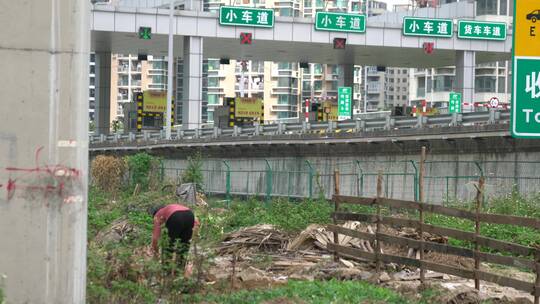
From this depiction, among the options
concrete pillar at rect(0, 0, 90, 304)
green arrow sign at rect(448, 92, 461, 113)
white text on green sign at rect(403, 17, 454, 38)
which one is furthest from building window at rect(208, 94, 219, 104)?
concrete pillar at rect(0, 0, 90, 304)

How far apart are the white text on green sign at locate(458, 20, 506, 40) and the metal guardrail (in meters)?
15.4

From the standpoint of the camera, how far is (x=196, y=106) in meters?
56.6

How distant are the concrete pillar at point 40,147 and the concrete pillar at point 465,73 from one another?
51.4 meters

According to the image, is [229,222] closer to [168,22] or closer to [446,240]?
[446,240]

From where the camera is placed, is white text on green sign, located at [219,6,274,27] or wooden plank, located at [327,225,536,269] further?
white text on green sign, located at [219,6,274,27]

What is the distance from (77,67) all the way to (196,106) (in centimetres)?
4580

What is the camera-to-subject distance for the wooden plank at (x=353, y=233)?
60.4 feet

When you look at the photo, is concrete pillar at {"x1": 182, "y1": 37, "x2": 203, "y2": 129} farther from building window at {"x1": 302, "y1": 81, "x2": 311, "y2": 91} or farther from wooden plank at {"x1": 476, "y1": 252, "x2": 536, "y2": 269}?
building window at {"x1": 302, "y1": 81, "x2": 311, "y2": 91}

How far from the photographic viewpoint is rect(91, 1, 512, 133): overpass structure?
5441 centimetres

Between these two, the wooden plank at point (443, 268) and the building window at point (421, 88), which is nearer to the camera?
the wooden plank at point (443, 268)

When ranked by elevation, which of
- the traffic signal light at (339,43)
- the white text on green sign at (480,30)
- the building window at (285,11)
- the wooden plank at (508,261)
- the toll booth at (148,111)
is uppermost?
the building window at (285,11)

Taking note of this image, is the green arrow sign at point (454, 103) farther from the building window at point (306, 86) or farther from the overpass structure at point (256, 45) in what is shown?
the building window at point (306, 86)

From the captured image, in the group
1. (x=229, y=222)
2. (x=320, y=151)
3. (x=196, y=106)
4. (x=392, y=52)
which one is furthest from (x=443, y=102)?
(x=229, y=222)

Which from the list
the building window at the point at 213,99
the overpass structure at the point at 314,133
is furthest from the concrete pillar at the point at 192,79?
the building window at the point at 213,99
